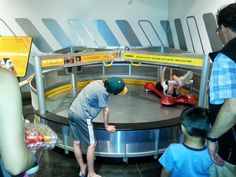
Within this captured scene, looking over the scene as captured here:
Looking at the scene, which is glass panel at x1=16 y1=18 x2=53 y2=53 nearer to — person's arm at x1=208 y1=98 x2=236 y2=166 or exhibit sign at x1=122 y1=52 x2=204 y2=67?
exhibit sign at x1=122 y1=52 x2=204 y2=67

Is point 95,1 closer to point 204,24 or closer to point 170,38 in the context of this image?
point 170,38

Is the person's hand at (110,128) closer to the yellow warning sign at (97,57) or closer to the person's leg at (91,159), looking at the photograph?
the person's leg at (91,159)

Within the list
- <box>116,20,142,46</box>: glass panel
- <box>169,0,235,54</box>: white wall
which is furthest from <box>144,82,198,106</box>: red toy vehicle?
<box>116,20,142,46</box>: glass panel

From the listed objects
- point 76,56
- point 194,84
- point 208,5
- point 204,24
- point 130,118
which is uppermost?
point 208,5

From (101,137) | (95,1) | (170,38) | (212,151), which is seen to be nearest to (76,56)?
(101,137)

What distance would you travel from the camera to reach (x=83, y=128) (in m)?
2.53

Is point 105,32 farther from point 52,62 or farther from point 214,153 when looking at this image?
point 214,153

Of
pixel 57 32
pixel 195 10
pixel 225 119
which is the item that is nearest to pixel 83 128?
pixel 225 119

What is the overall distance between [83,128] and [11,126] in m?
1.78

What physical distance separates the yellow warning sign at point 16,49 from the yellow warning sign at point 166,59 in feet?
8.06

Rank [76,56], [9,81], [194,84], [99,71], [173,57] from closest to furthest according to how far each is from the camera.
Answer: [9,81]
[173,57]
[76,56]
[194,84]
[99,71]

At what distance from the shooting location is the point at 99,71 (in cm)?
574

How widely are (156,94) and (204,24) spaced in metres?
1.60

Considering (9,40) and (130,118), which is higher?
(9,40)
